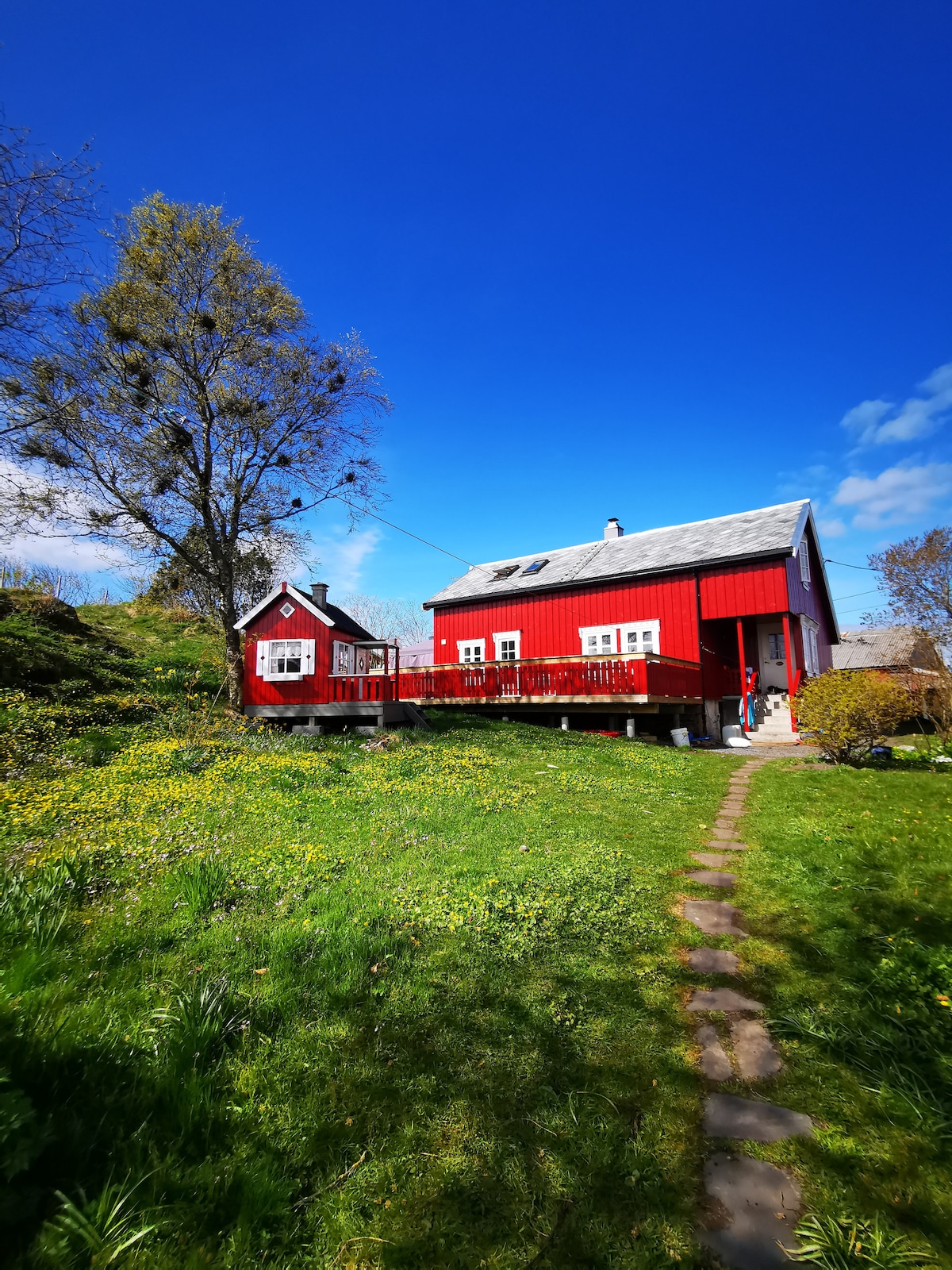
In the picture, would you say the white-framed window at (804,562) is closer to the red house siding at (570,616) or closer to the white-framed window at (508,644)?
the red house siding at (570,616)

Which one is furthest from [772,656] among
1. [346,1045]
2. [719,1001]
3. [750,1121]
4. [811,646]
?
[346,1045]

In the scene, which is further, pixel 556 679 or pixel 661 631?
pixel 661 631

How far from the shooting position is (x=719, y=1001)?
327 cm

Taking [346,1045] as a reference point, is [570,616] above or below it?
above

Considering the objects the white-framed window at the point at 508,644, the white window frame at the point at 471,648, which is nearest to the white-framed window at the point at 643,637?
the white-framed window at the point at 508,644

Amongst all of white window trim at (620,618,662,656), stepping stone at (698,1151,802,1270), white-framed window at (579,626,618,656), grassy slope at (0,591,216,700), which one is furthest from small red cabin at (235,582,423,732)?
stepping stone at (698,1151,802,1270)

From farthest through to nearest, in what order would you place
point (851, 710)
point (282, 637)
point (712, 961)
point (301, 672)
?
point (282, 637)
point (301, 672)
point (851, 710)
point (712, 961)

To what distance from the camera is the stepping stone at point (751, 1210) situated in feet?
6.07

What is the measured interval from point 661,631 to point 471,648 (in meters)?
8.36

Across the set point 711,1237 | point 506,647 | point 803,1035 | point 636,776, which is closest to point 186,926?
point 711,1237

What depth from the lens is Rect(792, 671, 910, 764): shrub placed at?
10344 millimetres

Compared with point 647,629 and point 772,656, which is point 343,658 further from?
point 772,656

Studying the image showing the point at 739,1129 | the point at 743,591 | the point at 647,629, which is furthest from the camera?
the point at 647,629

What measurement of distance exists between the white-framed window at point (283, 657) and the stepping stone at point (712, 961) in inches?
573
